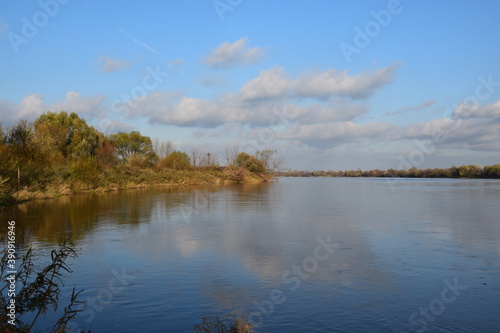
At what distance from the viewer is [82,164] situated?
31188 millimetres

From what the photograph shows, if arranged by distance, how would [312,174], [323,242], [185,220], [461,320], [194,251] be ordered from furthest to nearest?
[312,174] → [185,220] → [323,242] → [194,251] → [461,320]

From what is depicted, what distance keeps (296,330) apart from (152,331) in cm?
184

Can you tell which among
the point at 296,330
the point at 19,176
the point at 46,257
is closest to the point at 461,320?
the point at 296,330

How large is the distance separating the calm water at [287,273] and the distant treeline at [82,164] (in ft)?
8.20

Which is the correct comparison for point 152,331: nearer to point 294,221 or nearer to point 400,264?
point 400,264

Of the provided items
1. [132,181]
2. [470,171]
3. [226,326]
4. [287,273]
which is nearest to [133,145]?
[132,181]

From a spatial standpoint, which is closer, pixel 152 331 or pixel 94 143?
pixel 152 331

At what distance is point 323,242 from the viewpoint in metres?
10.9

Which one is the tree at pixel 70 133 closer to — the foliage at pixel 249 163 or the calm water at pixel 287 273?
the foliage at pixel 249 163

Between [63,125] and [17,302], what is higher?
[63,125]

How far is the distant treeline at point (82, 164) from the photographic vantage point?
2312 cm

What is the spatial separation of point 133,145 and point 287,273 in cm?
6463

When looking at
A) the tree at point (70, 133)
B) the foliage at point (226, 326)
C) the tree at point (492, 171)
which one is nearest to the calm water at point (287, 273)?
the foliage at point (226, 326)

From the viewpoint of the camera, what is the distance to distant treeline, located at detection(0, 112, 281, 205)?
75.9 ft
